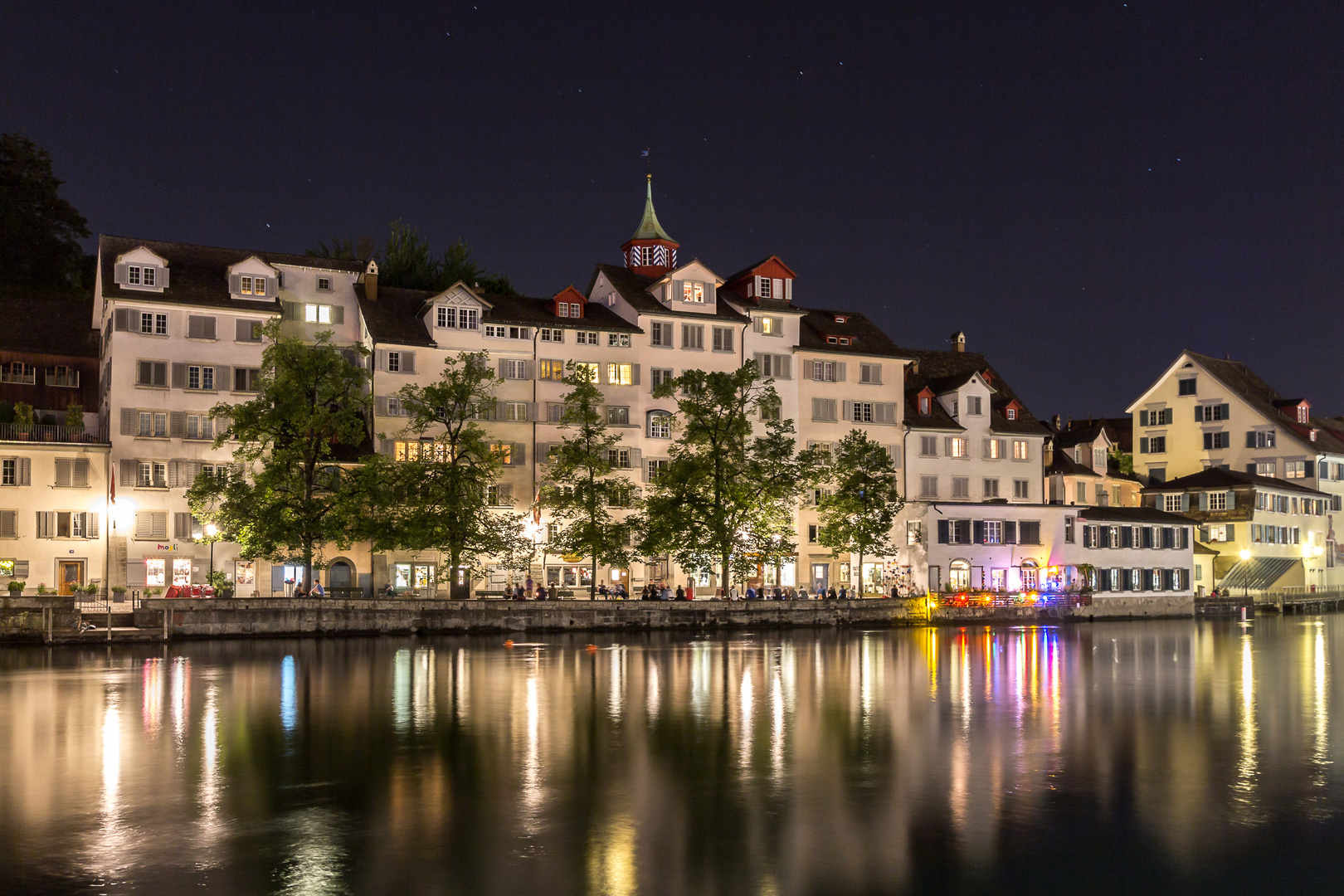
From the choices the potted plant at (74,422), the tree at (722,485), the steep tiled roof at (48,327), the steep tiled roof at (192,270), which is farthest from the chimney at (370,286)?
the tree at (722,485)

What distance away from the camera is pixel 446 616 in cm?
6806

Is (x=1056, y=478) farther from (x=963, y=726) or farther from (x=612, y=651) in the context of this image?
(x=963, y=726)

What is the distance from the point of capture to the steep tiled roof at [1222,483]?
354 ft

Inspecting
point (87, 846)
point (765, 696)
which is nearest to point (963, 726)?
point (765, 696)

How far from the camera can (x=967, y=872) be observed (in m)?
16.7

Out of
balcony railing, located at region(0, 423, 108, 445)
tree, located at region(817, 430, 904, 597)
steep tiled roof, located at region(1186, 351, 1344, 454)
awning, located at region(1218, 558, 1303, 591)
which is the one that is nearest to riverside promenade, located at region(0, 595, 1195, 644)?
tree, located at region(817, 430, 904, 597)

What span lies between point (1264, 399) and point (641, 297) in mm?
64548

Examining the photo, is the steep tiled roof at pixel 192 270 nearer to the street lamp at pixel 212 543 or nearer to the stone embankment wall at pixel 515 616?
the street lamp at pixel 212 543

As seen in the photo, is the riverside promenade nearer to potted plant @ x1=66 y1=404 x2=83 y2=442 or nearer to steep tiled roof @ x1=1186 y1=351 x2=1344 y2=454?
potted plant @ x1=66 y1=404 x2=83 y2=442

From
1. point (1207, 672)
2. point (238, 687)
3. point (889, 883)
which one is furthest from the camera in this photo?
point (1207, 672)

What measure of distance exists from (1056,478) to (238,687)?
251 ft

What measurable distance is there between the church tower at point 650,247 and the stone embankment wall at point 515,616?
125 ft

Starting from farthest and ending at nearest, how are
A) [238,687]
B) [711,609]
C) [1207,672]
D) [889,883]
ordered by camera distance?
[711,609], [1207,672], [238,687], [889,883]

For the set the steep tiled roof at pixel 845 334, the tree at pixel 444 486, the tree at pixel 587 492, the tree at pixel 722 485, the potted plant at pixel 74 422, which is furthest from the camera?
the steep tiled roof at pixel 845 334
